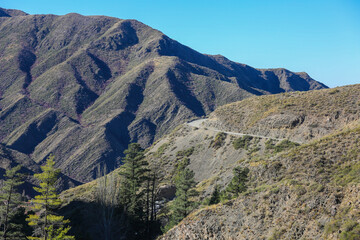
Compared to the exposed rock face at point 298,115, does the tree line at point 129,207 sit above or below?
below

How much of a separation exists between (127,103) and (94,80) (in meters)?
40.3

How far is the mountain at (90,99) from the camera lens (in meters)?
115

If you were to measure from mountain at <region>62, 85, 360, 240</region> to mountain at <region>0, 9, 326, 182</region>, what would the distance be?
206 ft

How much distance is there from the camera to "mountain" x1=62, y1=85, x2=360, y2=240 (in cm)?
1562

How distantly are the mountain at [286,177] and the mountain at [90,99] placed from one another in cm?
6288

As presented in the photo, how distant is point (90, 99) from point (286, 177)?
482 ft

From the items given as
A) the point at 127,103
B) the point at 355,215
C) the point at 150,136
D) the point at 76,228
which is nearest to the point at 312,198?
the point at 355,215

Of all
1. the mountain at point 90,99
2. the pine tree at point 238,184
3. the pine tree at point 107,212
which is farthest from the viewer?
the mountain at point 90,99

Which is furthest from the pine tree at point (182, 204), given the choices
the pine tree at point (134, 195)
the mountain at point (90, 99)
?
the mountain at point (90, 99)

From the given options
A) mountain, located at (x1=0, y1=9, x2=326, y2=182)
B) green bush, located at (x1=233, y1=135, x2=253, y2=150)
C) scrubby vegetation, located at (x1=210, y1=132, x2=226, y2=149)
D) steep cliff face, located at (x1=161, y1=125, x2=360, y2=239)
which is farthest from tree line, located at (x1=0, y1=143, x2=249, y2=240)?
mountain, located at (x1=0, y1=9, x2=326, y2=182)

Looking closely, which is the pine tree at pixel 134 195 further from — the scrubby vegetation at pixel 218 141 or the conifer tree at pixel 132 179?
the scrubby vegetation at pixel 218 141

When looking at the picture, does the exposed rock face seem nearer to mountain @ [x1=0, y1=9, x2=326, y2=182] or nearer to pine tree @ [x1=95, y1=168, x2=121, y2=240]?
pine tree @ [x1=95, y1=168, x2=121, y2=240]

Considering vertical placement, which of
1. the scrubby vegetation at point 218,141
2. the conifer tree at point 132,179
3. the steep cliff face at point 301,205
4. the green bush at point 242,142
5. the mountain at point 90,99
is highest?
the mountain at point 90,99

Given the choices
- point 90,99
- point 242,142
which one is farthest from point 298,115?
point 90,99
